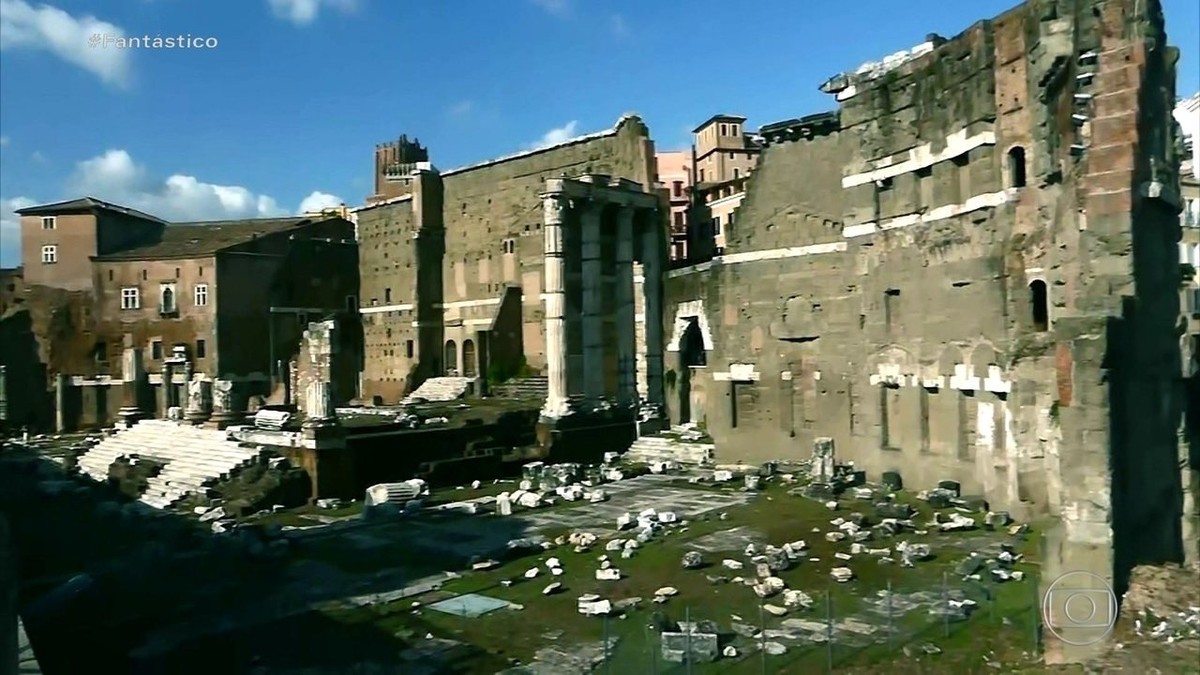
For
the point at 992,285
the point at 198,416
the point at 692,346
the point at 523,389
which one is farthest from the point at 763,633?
the point at 523,389

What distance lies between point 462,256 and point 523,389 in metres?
10.8

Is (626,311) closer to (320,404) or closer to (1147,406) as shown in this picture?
(320,404)

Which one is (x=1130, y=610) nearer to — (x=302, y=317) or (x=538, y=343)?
(x=538, y=343)

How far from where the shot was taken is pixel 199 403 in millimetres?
29109

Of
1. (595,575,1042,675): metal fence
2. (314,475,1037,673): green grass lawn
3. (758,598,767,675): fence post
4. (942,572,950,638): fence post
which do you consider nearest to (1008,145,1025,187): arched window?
(314,475,1037,673): green grass lawn

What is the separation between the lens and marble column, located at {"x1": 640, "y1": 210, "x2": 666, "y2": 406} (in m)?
32.8

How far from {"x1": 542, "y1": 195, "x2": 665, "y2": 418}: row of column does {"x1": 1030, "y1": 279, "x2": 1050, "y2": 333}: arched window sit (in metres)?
15.4

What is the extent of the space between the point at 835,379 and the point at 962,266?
496cm

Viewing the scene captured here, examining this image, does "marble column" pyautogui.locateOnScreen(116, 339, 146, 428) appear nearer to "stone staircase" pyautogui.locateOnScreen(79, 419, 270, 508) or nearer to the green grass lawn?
"stone staircase" pyautogui.locateOnScreen(79, 419, 270, 508)

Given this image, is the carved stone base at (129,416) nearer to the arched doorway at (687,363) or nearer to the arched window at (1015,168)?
the arched doorway at (687,363)

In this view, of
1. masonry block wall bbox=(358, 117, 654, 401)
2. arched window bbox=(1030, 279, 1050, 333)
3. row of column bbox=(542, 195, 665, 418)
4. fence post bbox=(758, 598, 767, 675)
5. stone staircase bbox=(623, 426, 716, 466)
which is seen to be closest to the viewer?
fence post bbox=(758, 598, 767, 675)

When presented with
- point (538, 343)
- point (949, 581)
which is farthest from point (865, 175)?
point (538, 343)

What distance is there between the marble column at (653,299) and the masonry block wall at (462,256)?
3.13m

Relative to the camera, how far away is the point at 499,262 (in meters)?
43.7
